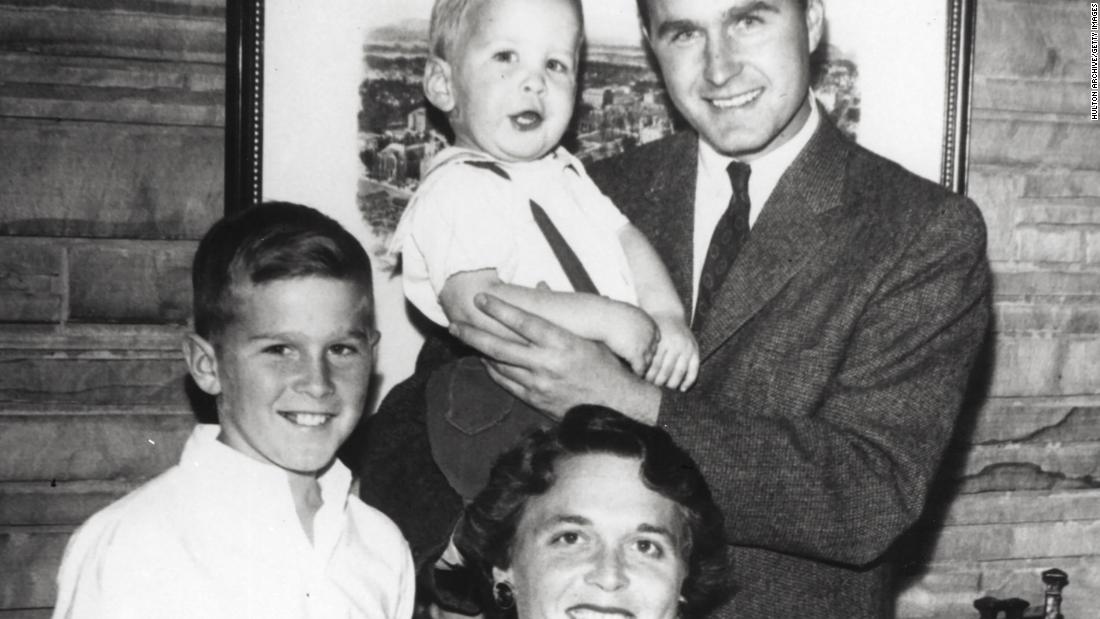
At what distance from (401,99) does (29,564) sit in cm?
141

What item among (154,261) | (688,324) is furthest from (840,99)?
(154,261)

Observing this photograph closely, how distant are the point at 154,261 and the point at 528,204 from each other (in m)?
1.04

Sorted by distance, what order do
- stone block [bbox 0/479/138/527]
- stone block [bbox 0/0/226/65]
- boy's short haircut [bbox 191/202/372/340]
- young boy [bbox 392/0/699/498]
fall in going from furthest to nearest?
stone block [bbox 0/479/138/527] < stone block [bbox 0/0/226/65] < young boy [bbox 392/0/699/498] < boy's short haircut [bbox 191/202/372/340]

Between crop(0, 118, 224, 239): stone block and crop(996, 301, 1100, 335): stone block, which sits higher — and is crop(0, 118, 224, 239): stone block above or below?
above

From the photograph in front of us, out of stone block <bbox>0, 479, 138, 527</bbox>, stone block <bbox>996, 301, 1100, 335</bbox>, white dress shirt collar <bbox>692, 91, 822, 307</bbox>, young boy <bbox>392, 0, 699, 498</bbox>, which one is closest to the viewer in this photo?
young boy <bbox>392, 0, 699, 498</bbox>

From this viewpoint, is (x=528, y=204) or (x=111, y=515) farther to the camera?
(x=528, y=204)

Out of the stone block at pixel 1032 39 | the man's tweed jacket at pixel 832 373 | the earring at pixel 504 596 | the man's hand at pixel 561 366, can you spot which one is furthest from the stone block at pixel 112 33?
the stone block at pixel 1032 39

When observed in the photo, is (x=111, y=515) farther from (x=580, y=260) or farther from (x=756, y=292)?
(x=756, y=292)

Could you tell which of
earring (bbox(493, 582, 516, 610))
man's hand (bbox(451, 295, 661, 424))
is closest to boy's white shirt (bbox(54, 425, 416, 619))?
earring (bbox(493, 582, 516, 610))

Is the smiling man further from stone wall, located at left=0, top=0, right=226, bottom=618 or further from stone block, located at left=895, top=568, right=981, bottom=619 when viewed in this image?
stone block, located at left=895, top=568, right=981, bottom=619

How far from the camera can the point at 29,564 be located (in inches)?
103

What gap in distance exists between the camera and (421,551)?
2186mm

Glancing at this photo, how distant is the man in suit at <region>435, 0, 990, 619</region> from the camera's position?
1954 millimetres

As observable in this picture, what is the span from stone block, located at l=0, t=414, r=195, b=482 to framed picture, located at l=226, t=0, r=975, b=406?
0.55 meters
